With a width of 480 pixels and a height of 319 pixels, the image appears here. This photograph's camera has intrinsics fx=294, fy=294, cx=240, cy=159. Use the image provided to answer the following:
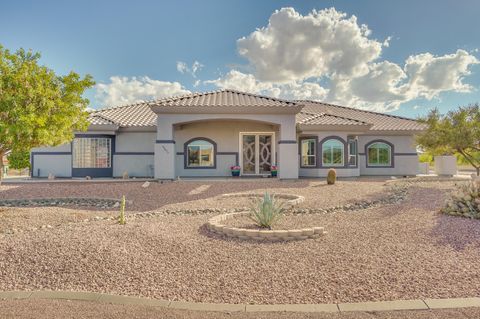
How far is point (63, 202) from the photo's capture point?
11.7 m

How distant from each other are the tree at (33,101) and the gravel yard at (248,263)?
295 centimetres

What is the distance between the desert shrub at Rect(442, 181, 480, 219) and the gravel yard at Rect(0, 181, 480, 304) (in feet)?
2.21

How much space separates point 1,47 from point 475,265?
12553mm

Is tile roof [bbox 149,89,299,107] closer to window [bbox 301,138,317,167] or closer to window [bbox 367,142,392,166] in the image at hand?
window [bbox 301,138,317,167]

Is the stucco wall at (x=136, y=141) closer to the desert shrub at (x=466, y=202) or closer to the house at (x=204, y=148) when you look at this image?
the house at (x=204, y=148)

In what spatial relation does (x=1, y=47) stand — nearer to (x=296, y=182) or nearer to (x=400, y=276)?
(x=400, y=276)

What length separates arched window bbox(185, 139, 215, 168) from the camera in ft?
63.3

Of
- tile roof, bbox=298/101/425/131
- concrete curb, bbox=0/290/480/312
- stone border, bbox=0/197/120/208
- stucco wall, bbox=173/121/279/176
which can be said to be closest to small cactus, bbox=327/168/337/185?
stucco wall, bbox=173/121/279/176

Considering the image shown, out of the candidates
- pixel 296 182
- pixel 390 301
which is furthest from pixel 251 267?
pixel 296 182

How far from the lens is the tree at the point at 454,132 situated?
14.7 metres

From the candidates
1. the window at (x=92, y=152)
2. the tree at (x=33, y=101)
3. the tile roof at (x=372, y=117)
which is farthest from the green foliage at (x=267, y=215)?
the tile roof at (x=372, y=117)

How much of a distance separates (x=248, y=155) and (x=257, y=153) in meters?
0.61

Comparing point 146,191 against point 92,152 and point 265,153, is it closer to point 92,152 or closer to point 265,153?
point 92,152

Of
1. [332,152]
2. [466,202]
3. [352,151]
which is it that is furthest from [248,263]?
[352,151]
